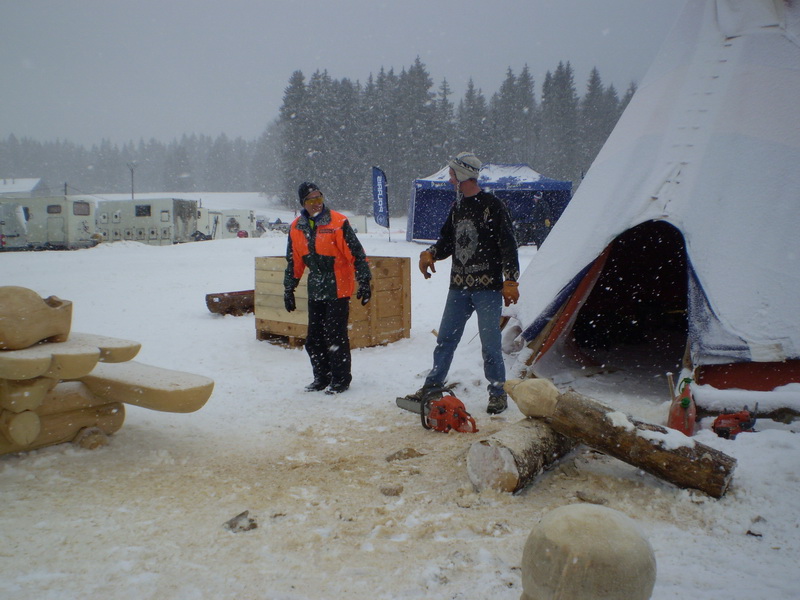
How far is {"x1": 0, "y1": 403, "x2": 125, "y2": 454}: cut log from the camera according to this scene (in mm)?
2906

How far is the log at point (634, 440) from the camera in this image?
240 cm

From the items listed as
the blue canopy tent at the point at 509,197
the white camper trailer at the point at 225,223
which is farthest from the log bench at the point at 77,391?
the white camper trailer at the point at 225,223

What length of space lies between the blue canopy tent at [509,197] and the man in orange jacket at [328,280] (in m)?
13.4

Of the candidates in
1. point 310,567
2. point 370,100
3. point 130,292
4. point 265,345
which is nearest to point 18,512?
point 310,567

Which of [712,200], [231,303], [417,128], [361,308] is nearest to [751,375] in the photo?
[712,200]

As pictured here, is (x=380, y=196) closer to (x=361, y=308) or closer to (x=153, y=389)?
(x=361, y=308)

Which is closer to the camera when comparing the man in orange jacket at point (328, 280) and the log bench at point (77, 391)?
the log bench at point (77, 391)

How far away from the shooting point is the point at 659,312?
7.21 meters

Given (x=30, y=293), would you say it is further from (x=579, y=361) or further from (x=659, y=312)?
(x=659, y=312)

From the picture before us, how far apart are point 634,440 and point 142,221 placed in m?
25.5

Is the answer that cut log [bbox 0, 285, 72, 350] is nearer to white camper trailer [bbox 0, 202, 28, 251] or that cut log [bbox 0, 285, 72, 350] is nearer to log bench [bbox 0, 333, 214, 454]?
log bench [bbox 0, 333, 214, 454]

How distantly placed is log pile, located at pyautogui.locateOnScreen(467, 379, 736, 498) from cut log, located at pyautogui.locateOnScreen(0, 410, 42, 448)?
238 centimetres

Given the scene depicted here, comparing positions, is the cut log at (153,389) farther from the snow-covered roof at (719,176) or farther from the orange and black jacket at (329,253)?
the snow-covered roof at (719,176)

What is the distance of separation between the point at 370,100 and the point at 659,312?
47.8m
